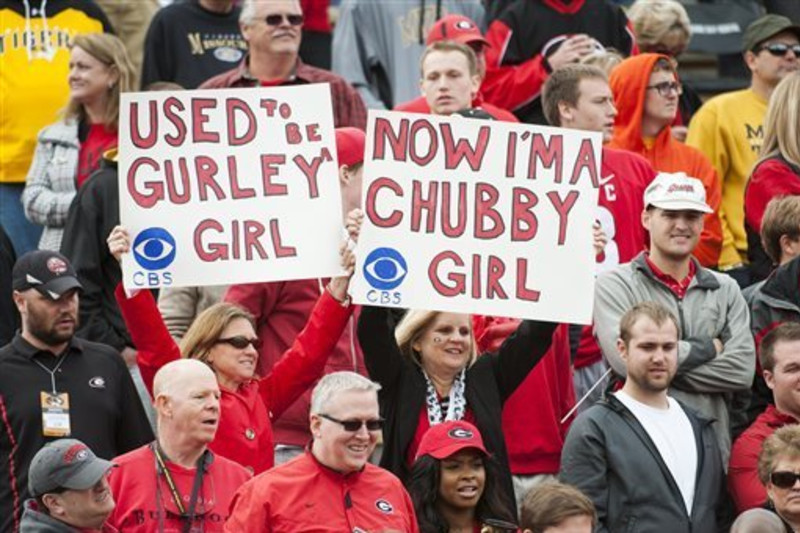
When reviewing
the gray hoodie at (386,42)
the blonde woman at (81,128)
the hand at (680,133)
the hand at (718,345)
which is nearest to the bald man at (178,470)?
the hand at (718,345)

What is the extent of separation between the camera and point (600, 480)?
1068 cm

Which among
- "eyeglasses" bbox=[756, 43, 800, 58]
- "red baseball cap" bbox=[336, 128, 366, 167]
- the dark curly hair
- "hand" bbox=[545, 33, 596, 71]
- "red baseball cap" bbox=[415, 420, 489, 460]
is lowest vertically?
the dark curly hair

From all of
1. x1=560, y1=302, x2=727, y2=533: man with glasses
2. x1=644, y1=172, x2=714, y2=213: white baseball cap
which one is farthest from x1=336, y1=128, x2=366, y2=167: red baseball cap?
x1=560, y1=302, x2=727, y2=533: man with glasses

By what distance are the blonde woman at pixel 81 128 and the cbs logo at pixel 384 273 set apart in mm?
3523

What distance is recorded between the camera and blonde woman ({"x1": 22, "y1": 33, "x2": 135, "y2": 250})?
13.8 metres

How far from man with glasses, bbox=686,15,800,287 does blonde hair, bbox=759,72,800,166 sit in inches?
47.4

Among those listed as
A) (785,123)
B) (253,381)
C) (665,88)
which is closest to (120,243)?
(253,381)

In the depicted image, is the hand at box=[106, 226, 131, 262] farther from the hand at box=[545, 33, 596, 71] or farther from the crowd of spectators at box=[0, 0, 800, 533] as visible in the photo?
the hand at box=[545, 33, 596, 71]

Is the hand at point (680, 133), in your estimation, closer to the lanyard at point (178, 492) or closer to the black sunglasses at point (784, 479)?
the black sunglasses at point (784, 479)

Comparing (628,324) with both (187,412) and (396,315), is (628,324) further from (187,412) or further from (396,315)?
(187,412)

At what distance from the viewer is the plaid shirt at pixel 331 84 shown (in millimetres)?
13984

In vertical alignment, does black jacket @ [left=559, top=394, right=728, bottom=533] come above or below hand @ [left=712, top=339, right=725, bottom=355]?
below

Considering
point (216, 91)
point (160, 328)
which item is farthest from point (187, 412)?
point (216, 91)

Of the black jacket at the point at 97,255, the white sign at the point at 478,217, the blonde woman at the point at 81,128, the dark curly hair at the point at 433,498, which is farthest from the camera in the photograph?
the blonde woman at the point at 81,128
